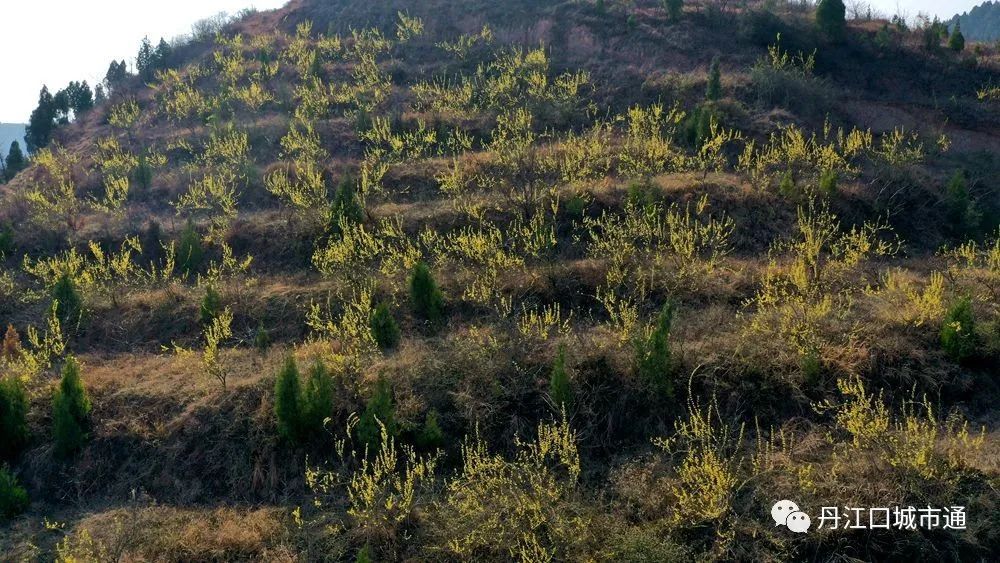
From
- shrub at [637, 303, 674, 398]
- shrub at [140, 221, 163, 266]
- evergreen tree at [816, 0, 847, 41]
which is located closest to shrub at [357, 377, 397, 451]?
shrub at [637, 303, 674, 398]

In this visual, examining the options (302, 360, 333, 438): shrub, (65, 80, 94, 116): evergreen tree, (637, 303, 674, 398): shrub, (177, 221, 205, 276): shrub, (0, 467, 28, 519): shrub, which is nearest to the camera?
(0, 467, 28, 519): shrub

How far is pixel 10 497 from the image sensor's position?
9.04m

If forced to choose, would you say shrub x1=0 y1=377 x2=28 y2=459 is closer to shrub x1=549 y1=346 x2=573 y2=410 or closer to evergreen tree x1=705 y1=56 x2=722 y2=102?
shrub x1=549 y1=346 x2=573 y2=410

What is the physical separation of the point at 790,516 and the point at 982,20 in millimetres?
106553

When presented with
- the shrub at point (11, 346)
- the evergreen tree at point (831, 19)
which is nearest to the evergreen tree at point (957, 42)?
the evergreen tree at point (831, 19)

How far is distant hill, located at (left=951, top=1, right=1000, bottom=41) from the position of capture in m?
78.4

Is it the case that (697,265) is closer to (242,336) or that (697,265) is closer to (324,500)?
(324,500)

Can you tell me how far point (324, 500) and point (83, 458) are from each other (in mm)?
4498

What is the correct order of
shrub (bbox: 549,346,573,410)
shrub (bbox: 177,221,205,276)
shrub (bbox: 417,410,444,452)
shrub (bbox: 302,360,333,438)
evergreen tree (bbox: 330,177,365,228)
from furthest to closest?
shrub (bbox: 177,221,205,276) → evergreen tree (bbox: 330,177,365,228) → shrub (bbox: 302,360,333,438) → shrub (bbox: 549,346,573,410) → shrub (bbox: 417,410,444,452)

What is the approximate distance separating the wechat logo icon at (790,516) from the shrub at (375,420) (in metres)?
5.22

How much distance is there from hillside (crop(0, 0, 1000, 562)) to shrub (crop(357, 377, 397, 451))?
3 centimetres

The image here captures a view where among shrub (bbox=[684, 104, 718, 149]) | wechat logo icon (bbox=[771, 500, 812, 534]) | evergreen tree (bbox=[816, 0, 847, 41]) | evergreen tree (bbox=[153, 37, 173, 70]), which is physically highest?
evergreen tree (bbox=[153, 37, 173, 70])

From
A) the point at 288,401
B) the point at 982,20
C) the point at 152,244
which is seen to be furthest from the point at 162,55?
the point at 982,20

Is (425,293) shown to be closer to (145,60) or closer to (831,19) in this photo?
(831,19)
